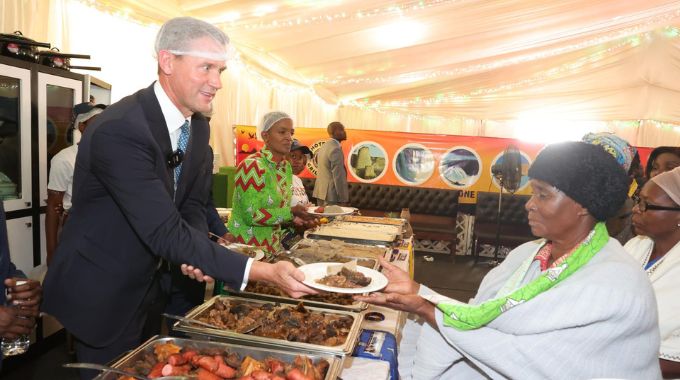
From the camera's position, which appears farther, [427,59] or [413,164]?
[413,164]

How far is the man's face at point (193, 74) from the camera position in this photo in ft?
5.16

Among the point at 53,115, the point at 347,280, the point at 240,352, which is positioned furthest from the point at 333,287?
the point at 53,115

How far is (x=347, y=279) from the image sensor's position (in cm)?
171

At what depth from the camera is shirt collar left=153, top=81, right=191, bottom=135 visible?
1.62m

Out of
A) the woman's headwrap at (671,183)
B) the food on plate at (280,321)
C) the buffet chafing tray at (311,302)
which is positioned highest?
the woman's headwrap at (671,183)

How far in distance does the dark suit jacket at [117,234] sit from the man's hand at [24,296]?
4 cm

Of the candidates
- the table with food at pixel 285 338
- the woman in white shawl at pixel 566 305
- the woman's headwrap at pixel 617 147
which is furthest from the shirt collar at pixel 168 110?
the woman's headwrap at pixel 617 147

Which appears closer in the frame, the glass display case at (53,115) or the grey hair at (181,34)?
the grey hair at (181,34)

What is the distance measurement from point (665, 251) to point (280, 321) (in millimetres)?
1610

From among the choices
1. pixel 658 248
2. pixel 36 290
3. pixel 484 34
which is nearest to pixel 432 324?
pixel 658 248

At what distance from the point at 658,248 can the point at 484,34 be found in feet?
15.4

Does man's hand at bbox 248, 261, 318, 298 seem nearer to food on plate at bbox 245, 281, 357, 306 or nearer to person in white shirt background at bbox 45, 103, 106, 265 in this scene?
food on plate at bbox 245, 281, 357, 306

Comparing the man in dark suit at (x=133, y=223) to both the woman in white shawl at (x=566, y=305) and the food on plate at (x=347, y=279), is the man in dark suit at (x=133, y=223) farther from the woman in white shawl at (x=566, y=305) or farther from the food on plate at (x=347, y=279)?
the woman in white shawl at (x=566, y=305)

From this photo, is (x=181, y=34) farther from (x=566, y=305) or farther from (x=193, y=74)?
(x=566, y=305)
